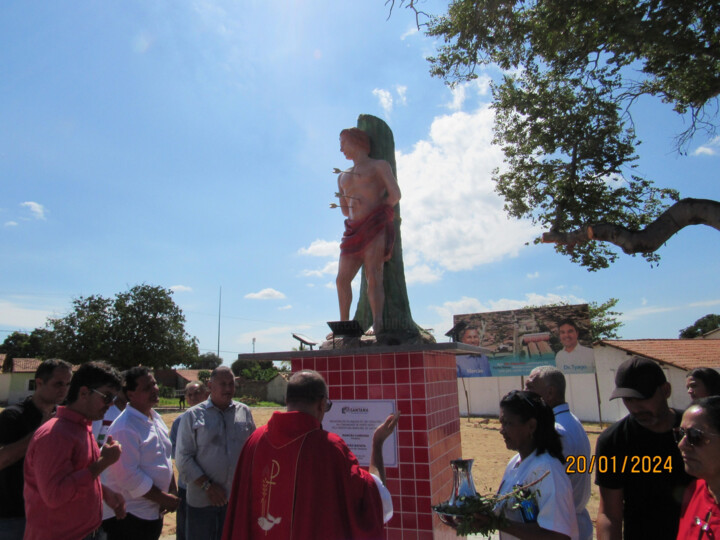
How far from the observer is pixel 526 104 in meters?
10.5

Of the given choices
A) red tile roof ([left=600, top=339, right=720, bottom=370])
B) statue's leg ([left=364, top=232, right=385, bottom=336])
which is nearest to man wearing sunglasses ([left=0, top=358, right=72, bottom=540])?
statue's leg ([left=364, top=232, right=385, bottom=336])

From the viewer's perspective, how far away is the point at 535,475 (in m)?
2.18

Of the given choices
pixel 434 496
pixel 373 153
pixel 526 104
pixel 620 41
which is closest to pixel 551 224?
pixel 526 104

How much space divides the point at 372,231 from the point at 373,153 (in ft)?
3.30

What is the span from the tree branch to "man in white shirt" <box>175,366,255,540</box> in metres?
7.22

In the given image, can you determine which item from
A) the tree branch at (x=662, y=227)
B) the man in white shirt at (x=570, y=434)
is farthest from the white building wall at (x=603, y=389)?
the man in white shirt at (x=570, y=434)

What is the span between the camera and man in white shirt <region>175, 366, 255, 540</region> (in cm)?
360

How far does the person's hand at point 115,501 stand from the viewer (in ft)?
10.3

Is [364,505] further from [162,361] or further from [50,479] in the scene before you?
[162,361]

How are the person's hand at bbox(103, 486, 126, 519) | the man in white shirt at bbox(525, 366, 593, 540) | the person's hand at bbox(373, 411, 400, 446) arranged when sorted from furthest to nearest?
the person's hand at bbox(103, 486, 126, 519) < the man in white shirt at bbox(525, 366, 593, 540) < the person's hand at bbox(373, 411, 400, 446)

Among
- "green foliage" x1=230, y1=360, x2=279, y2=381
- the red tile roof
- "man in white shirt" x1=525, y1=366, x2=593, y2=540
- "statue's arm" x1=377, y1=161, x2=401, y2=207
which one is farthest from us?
"green foliage" x1=230, y1=360, x2=279, y2=381

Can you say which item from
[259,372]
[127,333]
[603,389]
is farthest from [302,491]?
[259,372]
